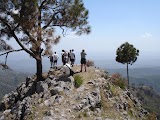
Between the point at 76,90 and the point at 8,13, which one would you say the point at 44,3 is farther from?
the point at 76,90

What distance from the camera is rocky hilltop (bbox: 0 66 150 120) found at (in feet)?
67.9

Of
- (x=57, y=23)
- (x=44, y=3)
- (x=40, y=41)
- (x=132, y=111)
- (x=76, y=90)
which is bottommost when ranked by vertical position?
(x=132, y=111)

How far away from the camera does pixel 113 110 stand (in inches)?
883

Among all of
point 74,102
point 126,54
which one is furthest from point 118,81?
point 126,54

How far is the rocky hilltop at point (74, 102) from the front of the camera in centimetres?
2069

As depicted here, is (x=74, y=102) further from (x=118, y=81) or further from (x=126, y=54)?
(x=126, y=54)

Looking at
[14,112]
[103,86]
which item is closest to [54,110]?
Result: [14,112]

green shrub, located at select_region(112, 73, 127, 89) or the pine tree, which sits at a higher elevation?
the pine tree

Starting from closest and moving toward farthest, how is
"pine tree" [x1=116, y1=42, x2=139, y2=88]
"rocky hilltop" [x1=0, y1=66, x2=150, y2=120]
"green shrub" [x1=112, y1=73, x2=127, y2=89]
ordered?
"rocky hilltop" [x1=0, y1=66, x2=150, y2=120], "green shrub" [x1=112, y1=73, x2=127, y2=89], "pine tree" [x1=116, y1=42, x2=139, y2=88]

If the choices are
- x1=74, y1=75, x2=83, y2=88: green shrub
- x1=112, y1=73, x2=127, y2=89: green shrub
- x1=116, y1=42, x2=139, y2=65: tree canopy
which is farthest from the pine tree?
x1=74, y1=75, x2=83, y2=88: green shrub

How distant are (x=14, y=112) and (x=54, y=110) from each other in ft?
14.7

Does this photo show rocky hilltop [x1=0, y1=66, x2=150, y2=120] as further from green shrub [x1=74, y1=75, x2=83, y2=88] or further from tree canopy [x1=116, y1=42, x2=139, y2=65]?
tree canopy [x1=116, y1=42, x2=139, y2=65]

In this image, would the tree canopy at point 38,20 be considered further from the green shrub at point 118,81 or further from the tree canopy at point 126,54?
the tree canopy at point 126,54

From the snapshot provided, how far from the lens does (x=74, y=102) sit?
2175 cm
